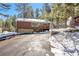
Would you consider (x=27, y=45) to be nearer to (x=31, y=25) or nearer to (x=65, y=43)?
(x=31, y=25)

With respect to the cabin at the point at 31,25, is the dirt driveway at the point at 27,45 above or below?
below

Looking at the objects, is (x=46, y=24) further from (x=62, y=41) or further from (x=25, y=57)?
(x=25, y=57)

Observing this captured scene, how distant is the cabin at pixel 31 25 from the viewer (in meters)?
1.30

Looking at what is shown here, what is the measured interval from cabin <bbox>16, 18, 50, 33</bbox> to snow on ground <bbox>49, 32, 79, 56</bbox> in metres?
0.12

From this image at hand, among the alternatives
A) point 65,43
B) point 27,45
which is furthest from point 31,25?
point 65,43

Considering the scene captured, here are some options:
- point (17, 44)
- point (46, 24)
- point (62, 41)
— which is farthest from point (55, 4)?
point (17, 44)

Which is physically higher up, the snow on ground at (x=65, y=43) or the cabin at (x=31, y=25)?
the cabin at (x=31, y=25)

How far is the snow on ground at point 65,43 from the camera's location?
1.28 metres

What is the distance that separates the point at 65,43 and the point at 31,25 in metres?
0.31

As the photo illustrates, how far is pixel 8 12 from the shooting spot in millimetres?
1302

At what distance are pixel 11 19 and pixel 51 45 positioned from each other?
1.24 feet

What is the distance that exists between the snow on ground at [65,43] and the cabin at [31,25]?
119 mm

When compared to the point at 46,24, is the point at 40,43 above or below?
below

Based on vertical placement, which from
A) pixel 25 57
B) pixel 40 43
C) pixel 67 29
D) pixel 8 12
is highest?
pixel 8 12
